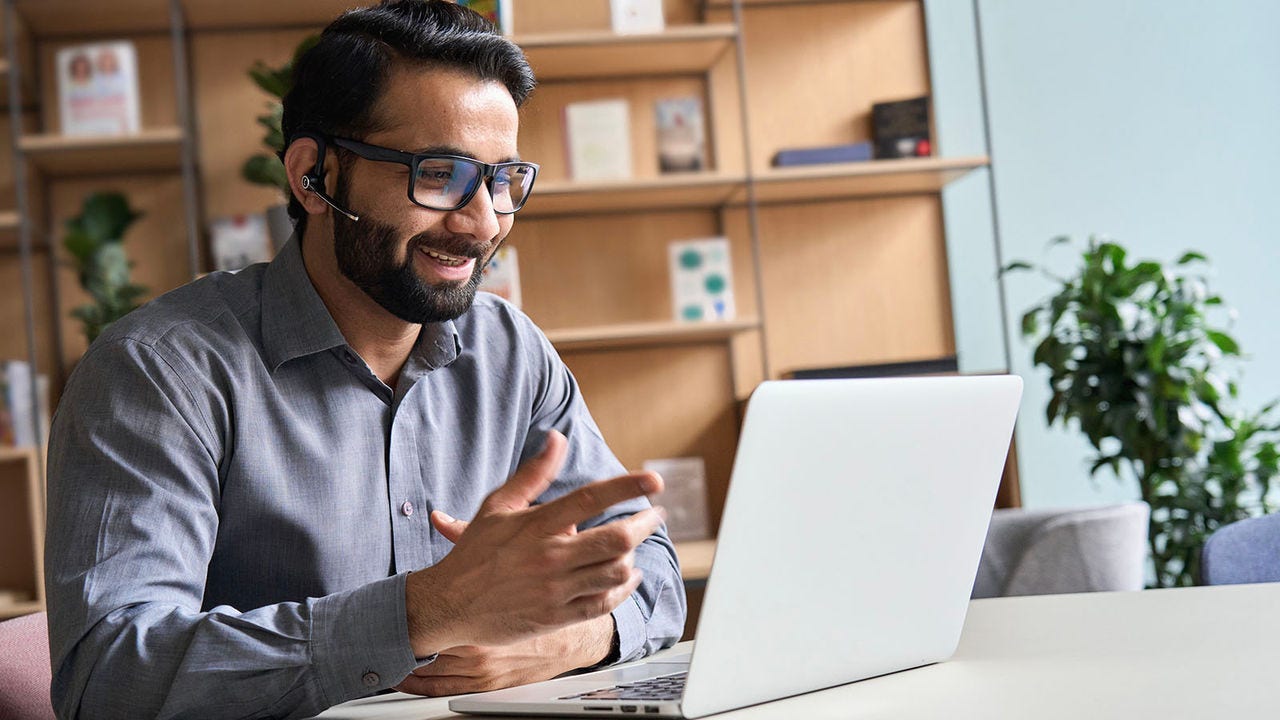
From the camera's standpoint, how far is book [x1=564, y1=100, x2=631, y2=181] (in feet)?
10.6

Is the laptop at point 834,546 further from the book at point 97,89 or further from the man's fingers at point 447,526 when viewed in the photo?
the book at point 97,89

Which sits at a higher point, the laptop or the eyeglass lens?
the eyeglass lens

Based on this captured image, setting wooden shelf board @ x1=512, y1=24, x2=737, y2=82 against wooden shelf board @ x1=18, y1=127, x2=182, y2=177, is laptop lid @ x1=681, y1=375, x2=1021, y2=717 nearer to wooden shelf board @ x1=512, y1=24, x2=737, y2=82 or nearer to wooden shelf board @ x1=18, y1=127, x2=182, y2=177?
wooden shelf board @ x1=512, y1=24, x2=737, y2=82

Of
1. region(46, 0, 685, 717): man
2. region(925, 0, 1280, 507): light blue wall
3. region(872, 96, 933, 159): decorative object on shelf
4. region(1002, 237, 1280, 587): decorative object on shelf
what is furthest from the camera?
region(925, 0, 1280, 507): light blue wall

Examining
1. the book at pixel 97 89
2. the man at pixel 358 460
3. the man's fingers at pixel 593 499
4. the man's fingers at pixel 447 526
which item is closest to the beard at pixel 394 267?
the man at pixel 358 460

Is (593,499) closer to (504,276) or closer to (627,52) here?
(504,276)

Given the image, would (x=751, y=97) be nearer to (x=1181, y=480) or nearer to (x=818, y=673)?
(x=1181, y=480)

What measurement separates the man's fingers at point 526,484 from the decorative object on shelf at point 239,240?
97.1 inches

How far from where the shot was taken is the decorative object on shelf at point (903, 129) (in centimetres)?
331

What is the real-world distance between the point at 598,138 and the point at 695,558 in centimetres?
111

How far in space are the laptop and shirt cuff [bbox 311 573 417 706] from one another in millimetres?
56

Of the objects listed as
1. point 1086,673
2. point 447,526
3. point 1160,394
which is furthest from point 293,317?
point 1160,394

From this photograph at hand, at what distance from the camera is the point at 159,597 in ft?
3.23

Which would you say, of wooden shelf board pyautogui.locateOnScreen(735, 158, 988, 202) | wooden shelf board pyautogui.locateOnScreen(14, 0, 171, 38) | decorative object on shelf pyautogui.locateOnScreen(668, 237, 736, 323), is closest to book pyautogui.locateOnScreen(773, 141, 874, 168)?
wooden shelf board pyautogui.locateOnScreen(735, 158, 988, 202)
